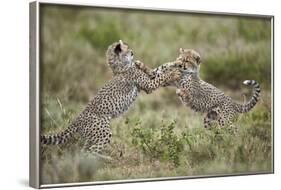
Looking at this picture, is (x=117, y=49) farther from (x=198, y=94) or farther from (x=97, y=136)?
(x=198, y=94)

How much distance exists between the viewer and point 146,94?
6.49 metres

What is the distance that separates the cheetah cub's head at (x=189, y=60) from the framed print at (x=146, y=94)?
1cm

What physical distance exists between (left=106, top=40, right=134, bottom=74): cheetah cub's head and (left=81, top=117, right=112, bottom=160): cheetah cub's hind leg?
0.50m

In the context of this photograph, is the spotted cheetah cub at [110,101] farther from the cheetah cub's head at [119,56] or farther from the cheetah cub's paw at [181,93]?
the cheetah cub's paw at [181,93]

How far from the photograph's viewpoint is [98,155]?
6227 millimetres

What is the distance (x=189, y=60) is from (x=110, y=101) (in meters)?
0.94

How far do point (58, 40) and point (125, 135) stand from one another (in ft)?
3.55

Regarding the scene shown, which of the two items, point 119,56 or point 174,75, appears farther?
point 174,75

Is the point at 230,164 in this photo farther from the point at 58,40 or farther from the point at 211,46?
the point at 58,40

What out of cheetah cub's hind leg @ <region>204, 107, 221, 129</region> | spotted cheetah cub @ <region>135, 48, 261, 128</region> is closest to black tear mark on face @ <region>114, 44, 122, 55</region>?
spotted cheetah cub @ <region>135, 48, 261, 128</region>

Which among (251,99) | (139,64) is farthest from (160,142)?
(251,99)

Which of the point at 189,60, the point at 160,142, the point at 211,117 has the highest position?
the point at 189,60

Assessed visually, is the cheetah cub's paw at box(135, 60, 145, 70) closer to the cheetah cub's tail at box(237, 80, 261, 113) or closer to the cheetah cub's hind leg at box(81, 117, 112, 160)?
the cheetah cub's hind leg at box(81, 117, 112, 160)

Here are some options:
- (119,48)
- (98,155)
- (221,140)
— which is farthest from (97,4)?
(221,140)
